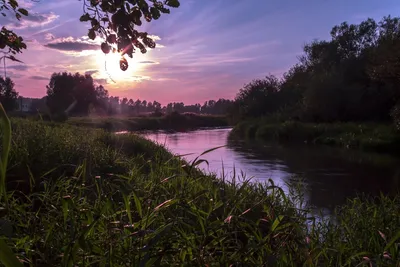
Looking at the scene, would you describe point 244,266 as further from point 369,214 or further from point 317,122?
point 317,122

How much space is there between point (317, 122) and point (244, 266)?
33081 mm

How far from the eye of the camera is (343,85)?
108ft

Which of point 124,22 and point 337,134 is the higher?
point 124,22

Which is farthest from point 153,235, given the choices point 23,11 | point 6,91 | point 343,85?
point 343,85

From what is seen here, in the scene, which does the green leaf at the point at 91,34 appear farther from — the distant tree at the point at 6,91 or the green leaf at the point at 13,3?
the green leaf at the point at 13,3

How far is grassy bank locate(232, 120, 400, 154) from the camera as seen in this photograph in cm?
2277

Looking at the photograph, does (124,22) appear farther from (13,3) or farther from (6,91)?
(6,91)

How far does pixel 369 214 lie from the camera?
519 cm

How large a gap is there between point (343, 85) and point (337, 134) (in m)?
7.11

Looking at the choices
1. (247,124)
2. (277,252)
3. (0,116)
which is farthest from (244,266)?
(247,124)

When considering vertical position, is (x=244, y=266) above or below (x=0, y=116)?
below

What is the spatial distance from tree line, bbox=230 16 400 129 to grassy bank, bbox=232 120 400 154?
4.14 feet

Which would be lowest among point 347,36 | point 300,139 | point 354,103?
point 300,139

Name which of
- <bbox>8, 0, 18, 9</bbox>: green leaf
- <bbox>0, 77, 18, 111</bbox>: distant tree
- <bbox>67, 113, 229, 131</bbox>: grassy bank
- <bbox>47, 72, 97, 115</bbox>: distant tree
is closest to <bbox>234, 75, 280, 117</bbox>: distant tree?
<bbox>67, 113, 229, 131</bbox>: grassy bank
